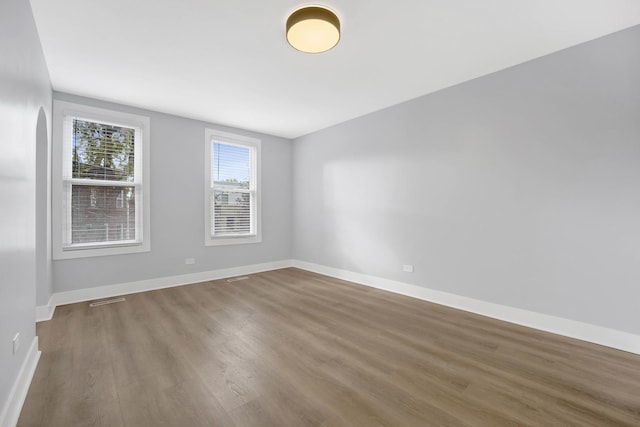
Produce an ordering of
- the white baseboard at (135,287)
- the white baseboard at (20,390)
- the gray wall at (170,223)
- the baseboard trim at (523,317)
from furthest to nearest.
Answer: the gray wall at (170,223)
the white baseboard at (135,287)
the baseboard trim at (523,317)
the white baseboard at (20,390)

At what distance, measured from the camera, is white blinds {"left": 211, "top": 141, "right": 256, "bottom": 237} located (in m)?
4.91

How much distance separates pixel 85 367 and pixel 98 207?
2.51 metres

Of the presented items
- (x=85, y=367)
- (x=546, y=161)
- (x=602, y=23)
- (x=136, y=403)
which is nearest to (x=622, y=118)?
(x=546, y=161)

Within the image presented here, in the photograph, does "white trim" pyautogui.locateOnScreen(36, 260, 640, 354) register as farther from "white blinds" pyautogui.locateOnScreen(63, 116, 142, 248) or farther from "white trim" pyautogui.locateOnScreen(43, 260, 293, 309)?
"white blinds" pyautogui.locateOnScreen(63, 116, 142, 248)

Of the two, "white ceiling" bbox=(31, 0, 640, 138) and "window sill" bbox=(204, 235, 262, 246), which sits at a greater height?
"white ceiling" bbox=(31, 0, 640, 138)

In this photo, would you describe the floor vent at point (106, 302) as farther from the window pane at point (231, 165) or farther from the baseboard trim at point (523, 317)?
the baseboard trim at point (523, 317)

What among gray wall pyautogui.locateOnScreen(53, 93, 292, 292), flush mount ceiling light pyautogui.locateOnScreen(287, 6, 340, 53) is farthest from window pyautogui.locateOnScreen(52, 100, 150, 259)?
flush mount ceiling light pyautogui.locateOnScreen(287, 6, 340, 53)

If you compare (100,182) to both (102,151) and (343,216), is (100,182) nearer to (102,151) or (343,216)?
(102,151)

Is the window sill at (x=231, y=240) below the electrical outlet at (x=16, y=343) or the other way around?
the other way around

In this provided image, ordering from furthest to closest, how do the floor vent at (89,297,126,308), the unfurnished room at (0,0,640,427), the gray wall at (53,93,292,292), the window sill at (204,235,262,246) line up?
the window sill at (204,235,262,246), the gray wall at (53,93,292,292), the floor vent at (89,297,126,308), the unfurnished room at (0,0,640,427)

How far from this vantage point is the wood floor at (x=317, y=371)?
159 cm

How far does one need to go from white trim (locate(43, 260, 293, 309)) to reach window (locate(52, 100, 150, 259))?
495 mm

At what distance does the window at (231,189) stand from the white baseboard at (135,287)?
53 centimetres

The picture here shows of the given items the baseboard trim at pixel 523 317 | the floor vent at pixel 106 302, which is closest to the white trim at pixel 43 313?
the floor vent at pixel 106 302
